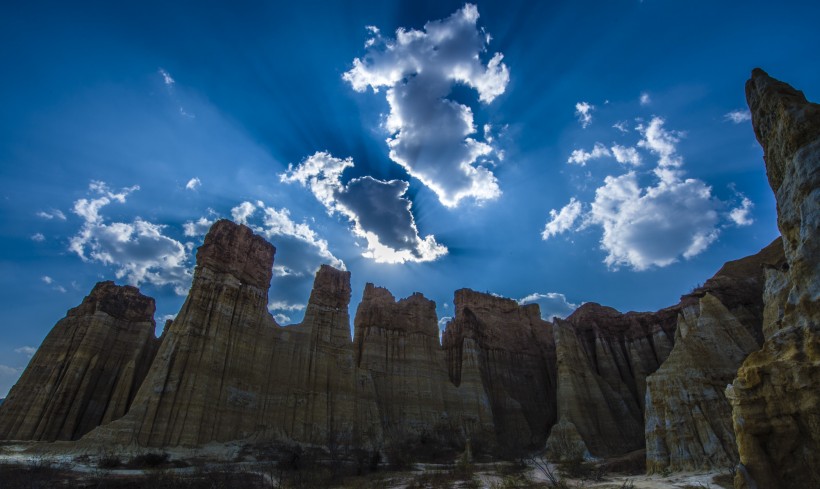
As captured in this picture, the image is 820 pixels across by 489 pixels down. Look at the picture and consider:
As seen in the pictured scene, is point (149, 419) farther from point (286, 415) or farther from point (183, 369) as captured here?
point (286, 415)

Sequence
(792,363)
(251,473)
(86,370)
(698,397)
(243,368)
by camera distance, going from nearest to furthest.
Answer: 1. (792,363)
2. (698,397)
3. (251,473)
4. (243,368)
5. (86,370)

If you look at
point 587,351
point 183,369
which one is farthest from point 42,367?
point 587,351

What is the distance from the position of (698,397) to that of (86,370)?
5012 centimetres

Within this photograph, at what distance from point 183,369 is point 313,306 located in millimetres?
14229

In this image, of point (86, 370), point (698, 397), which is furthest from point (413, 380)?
point (86, 370)

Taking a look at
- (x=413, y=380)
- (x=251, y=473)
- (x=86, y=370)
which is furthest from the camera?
(x=413, y=380)

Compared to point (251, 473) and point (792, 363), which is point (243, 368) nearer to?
point (251, 473)

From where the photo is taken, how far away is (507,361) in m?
58.1

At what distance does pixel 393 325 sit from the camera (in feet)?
167

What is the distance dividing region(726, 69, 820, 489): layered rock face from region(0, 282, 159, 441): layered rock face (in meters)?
45.4

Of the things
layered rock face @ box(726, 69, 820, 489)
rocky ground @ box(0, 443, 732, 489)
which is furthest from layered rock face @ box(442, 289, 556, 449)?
layered rock face @ box(726, 69, 820, 489)

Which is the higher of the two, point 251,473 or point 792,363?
point 792,363

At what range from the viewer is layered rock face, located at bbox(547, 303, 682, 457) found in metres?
43.2

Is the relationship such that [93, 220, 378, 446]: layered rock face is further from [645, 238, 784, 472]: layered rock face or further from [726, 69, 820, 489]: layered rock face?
[726, 69, 820, 489]: layered rock face
